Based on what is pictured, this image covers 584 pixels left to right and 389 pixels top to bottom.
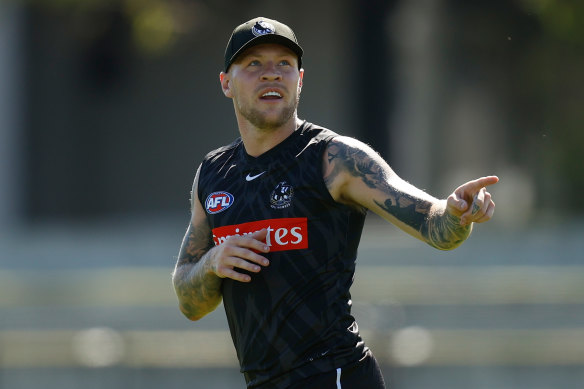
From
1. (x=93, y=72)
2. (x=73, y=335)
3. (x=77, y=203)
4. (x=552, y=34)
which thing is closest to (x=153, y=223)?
(x=77, y=203)

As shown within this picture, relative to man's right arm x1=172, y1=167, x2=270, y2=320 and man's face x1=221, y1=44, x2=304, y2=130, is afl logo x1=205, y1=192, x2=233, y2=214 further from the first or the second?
man's face x1=221, y1=44, x2=304, y2=130

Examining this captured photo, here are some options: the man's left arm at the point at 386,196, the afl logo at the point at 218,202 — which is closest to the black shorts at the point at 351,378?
the man's left arm at the point at 386,196

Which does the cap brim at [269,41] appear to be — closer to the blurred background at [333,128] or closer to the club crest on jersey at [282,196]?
the club crest on jersey at [282,196]

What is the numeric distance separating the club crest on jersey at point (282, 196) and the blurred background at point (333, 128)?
458 centimetres

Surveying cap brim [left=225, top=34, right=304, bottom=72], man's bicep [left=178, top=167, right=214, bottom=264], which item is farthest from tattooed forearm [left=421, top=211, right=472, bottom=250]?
man's bicep [left=178, top=167, right=214, bottom=264]

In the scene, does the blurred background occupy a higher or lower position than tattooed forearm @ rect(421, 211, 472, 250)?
higher

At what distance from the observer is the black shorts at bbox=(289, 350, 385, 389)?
3.58 metres

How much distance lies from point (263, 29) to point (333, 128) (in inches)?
345

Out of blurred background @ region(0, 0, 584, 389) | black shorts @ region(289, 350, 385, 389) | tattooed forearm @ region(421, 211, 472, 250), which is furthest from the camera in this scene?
blurred background @ region(0, 0, 584, 389)

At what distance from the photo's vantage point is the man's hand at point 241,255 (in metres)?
3.53

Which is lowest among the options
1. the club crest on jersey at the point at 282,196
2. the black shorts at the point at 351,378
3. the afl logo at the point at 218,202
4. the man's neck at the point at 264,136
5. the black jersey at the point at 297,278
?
the black shorts at the point at 351,378

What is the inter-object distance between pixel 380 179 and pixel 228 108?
9.50 metres

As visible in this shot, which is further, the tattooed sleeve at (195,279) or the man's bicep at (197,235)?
the man's bicep at (197,235)

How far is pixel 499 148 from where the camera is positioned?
11586 millimetres
